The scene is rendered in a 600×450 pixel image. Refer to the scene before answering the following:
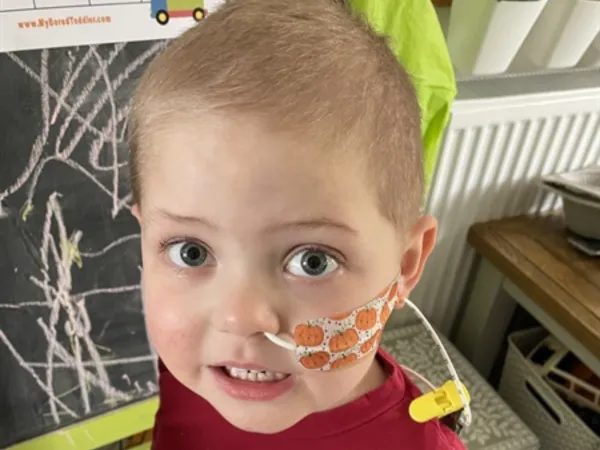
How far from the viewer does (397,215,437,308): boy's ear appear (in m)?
0.67

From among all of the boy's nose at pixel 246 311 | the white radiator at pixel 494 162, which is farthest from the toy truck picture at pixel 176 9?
the white radiator at pixel 494 162

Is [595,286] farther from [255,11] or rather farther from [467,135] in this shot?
[255,11]

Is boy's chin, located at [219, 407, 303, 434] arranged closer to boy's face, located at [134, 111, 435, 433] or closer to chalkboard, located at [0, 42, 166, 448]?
boy's face, located at [134, 111, 435, 433]

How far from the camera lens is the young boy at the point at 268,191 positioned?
0.53m

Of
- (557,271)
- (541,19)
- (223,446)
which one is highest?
(541,19)

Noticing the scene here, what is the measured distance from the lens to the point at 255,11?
591 millimetres

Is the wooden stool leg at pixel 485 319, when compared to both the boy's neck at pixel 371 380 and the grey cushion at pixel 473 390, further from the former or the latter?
the boy's neck at pixel 371 380

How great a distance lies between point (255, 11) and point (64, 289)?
53cm

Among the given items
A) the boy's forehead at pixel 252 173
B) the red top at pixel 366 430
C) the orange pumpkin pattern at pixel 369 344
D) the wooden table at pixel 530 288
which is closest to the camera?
the boy's forehead at pixel 252 173

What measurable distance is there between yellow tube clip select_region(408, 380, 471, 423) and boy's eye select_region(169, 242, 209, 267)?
0.30m

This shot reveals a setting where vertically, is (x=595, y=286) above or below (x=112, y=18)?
below

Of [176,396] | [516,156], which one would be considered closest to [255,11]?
[176,396]

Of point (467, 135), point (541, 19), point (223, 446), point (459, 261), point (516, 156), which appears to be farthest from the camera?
point (459, 261)

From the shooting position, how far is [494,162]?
1414mm
